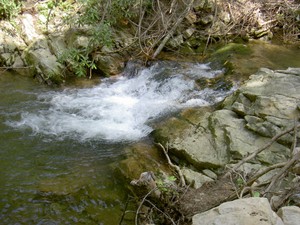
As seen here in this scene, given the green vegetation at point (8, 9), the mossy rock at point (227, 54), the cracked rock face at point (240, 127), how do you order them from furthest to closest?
the green vegetation at point (8, 9) < the mossy rock at point (227, 54) < the cracked rock face at point (240, 127)

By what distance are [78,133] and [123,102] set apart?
5.51 ft

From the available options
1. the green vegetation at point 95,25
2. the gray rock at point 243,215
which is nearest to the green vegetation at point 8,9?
the green vegetation at point 95,25

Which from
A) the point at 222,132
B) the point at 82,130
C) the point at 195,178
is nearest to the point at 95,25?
the point at 82,130

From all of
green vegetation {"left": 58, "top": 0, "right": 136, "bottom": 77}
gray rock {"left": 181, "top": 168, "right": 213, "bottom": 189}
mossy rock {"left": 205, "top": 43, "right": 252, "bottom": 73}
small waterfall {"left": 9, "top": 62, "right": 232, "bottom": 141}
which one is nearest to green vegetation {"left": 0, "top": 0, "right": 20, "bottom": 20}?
green vegetation {"left": 58, "top": 0, "right": 136, "bottom": 77}

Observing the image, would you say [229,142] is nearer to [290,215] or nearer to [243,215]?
[290,215]

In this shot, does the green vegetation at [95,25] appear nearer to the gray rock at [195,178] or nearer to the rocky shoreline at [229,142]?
the rocky shoreline at [229,142]

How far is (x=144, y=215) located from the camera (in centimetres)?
313

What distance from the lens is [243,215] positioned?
194 cm

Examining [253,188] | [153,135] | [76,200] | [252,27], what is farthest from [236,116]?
[252,27]

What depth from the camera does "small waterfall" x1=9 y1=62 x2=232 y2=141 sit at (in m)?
5.61

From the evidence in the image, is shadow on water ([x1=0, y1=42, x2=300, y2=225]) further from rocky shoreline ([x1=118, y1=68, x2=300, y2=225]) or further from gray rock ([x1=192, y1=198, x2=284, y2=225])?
gray rock ([x1=192, y1=198, x2=284, y2=225])

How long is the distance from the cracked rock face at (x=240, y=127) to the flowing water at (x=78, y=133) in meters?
0.78

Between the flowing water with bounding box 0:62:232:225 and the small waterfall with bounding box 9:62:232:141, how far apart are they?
2cm

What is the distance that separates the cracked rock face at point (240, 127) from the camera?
14.6ft
